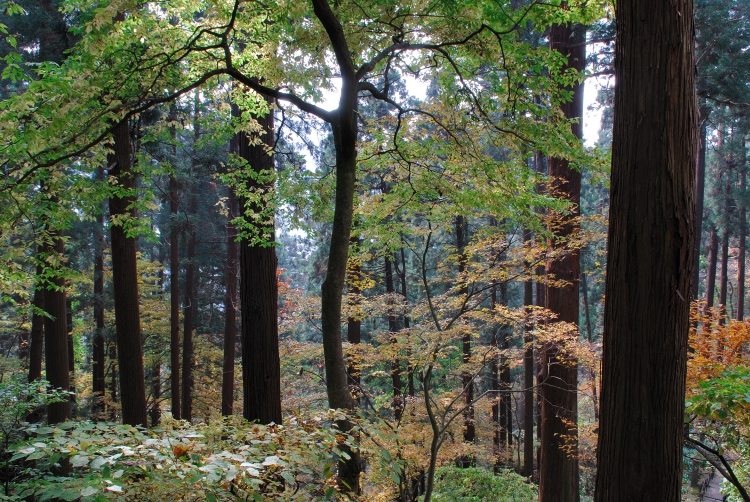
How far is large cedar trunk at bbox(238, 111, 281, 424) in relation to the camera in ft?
18.8

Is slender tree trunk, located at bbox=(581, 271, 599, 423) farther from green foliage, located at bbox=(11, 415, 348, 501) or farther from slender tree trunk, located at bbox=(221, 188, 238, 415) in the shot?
slender tree trunk, located at bbox=(221, 188, 238, 415)

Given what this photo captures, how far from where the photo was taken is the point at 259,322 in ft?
19.5

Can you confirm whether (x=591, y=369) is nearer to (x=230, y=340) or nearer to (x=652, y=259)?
(x=652, y=259)

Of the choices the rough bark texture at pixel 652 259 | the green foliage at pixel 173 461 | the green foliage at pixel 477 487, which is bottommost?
the green foliage at pixel 477 487


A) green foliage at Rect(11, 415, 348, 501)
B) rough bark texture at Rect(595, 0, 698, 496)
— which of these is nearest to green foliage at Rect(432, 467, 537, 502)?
rough bark texture at Rect(595, 0, 698, 496)

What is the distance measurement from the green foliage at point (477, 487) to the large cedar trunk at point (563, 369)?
247 cm

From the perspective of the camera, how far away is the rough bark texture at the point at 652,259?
2.41 metres

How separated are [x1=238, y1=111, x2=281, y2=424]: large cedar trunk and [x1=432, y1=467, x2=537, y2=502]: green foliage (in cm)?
497

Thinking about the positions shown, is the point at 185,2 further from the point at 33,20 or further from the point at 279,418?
the point at 33,20

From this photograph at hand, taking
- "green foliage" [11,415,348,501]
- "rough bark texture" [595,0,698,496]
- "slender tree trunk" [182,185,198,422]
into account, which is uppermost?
"rough bark texture" [595,0,698,496]

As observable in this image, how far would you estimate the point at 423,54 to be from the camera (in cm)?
472

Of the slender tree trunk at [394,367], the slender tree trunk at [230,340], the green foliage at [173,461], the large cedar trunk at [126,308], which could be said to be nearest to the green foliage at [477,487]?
the slender tree trunk at [394,367]

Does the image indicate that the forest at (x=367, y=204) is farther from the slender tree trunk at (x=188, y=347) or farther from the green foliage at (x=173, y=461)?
the slender tree trunk at (x=188, y=347)

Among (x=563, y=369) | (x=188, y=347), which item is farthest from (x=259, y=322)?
(x=188, y=347)
